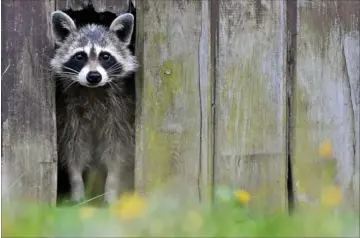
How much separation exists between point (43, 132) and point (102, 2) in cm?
94

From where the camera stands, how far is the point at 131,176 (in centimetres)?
546

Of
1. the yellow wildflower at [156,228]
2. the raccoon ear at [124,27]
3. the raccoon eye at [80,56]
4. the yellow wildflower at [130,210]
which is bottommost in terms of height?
the yellow wildflower at [156,228]

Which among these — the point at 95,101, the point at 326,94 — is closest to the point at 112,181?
the point at 95,101

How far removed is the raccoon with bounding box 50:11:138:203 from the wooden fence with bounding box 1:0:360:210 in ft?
0.58

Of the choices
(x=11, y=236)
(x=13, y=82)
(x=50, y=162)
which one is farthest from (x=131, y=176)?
(x=11, y=236)

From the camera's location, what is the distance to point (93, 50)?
16.5 feet

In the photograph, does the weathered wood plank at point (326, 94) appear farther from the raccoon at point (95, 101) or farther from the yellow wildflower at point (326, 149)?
the raccoon at point (95, 101)

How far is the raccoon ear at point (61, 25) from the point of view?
15.7ft

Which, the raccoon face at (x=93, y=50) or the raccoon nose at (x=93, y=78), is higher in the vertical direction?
the raccoon face at (x=93, y=50)

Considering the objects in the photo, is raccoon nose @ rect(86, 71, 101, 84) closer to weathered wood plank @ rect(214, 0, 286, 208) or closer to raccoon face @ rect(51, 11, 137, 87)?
raccoon face @ rect(51, 11, 137, 87)

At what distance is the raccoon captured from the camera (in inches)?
195

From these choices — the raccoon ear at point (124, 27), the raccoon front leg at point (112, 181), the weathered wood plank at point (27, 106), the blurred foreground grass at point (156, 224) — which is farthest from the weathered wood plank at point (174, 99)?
the blurred foreground grass at point (156, 224)

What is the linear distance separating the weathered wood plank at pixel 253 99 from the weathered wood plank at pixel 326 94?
13 cm

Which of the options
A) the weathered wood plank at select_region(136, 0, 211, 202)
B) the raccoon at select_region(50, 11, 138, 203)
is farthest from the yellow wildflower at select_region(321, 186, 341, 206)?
the raccoon at select_region(50, 11, 138, 203)
